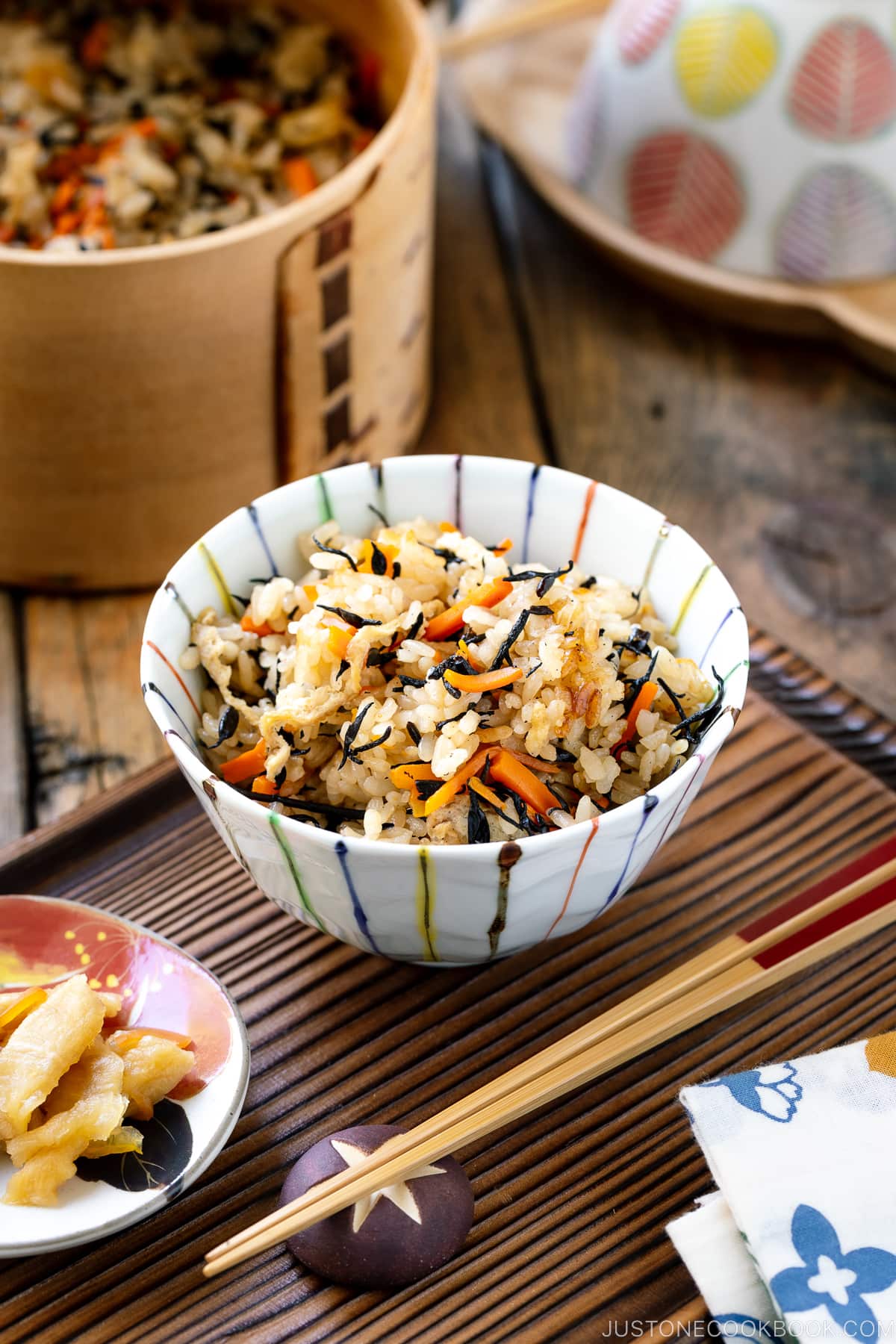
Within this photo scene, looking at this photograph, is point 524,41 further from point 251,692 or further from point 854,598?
point 251,692

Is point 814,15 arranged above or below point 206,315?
above

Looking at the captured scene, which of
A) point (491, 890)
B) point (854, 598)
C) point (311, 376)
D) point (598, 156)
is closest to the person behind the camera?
point (491, 890)

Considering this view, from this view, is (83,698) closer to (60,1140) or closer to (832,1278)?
(60,1140)

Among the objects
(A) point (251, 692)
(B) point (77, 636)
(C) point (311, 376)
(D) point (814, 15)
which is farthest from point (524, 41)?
(A) point (251, 692)

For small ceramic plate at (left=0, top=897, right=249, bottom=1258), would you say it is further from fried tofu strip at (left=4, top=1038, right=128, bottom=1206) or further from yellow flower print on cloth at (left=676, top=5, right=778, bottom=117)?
yellow flower print on cloth at (left=676, top=5, right=778, bottom=117)

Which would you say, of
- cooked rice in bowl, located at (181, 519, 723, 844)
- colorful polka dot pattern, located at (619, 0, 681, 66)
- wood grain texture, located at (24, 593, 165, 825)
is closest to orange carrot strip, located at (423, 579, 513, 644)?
cooked rice in bowl, located at (181, 519, 723, 844)

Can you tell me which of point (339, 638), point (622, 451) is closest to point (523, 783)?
point (339, 638)
